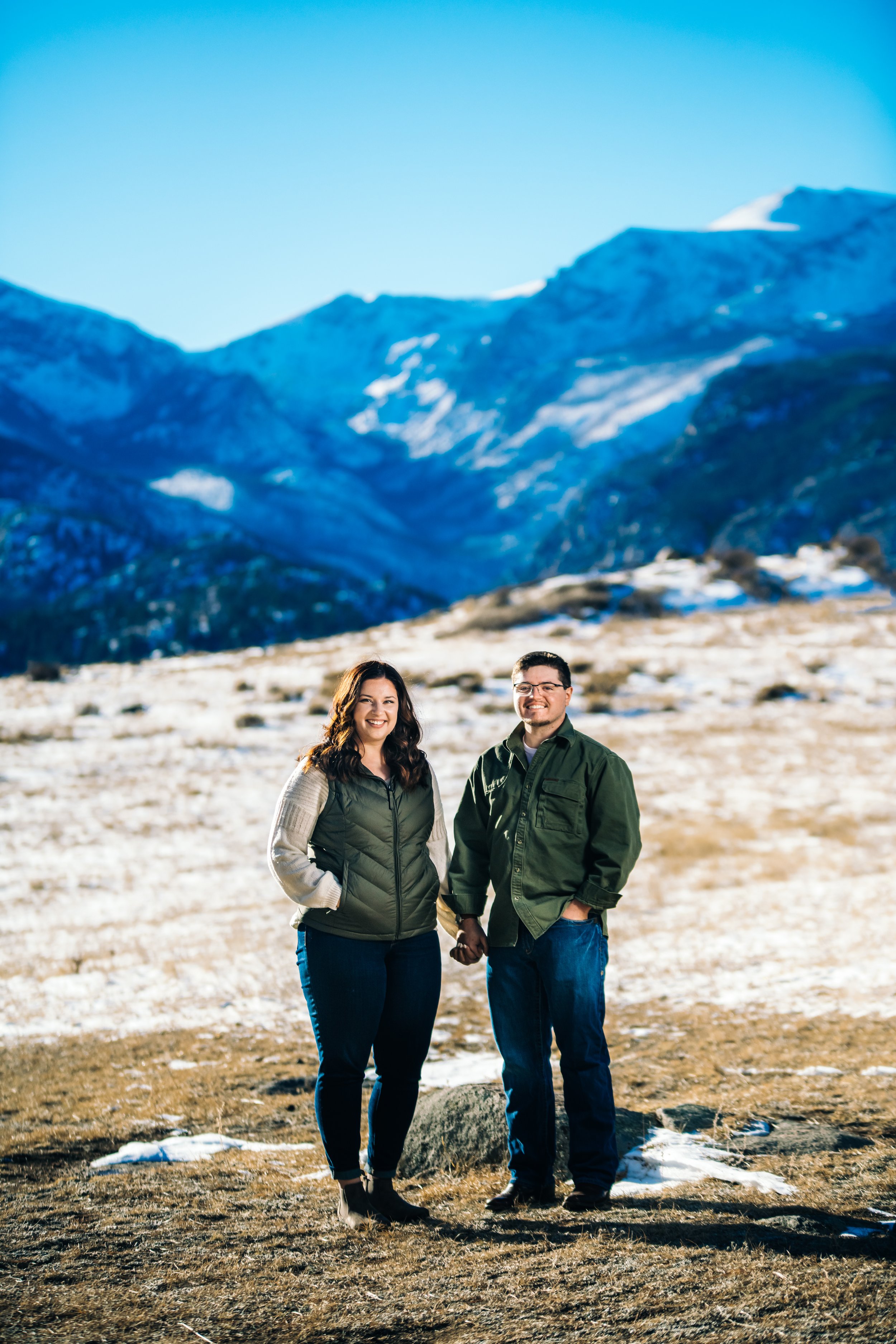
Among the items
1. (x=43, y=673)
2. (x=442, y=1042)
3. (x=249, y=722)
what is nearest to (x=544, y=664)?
(x=442, y=1042)

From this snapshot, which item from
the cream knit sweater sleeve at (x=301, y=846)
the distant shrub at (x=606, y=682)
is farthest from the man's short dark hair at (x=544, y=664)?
the distant shrub at (x=606, y=682)

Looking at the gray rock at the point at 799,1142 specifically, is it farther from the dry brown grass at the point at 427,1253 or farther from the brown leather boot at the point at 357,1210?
the brown leather boot at the point at 357,1210

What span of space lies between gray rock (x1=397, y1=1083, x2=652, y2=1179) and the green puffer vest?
1.40 m

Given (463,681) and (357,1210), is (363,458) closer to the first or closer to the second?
(463,681)

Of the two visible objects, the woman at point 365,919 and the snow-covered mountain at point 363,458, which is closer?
the woman at point 365,919

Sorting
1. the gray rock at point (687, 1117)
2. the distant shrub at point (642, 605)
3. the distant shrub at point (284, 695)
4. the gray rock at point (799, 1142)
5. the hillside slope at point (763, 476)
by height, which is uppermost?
the hillside slope at point (763, 476)

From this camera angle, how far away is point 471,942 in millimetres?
4102

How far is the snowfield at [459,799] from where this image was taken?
348 inches

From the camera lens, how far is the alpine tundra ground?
322 cm

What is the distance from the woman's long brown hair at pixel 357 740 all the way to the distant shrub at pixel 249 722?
1836 cm

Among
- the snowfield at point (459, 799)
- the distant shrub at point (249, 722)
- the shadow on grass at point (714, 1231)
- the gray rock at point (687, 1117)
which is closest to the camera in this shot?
the shadow on grass at point (714, 1231)

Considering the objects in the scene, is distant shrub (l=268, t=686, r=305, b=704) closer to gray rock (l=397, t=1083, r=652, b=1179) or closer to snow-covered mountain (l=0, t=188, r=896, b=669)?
gray rock (l=397, t=1083, r=652, b=1179)

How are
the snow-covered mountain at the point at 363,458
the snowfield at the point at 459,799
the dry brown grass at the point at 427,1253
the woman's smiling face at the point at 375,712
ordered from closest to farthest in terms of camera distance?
the dry brown grass at the point at 427,1253 < the woman's smiling face at the point at 375,712 < the snowfield at the point at 459,799 < the snow-covered mountain at the point at 363,458

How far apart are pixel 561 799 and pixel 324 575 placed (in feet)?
275
